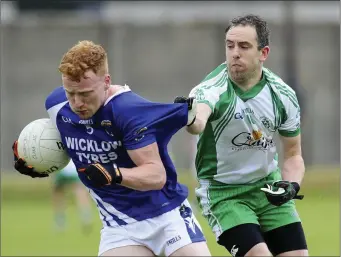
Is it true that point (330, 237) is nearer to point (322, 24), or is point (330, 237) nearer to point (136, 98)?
point (136, 98)

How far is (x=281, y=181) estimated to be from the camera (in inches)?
299

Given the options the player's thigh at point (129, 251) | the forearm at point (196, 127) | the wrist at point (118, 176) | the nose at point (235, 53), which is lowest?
the player's thigh at point (129, 251)

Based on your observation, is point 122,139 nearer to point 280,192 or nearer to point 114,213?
point 114,213

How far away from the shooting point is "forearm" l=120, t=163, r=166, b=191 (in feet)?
21.4

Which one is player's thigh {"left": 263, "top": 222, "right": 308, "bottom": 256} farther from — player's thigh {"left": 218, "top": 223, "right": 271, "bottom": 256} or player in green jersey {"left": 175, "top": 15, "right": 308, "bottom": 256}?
player's thigh {"left": 218, "top": 223, "right": 271, "bottom": 256}

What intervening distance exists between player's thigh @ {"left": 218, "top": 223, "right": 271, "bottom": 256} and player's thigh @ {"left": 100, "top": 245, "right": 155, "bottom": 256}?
91 centimetres

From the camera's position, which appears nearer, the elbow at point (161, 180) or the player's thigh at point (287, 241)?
the elbow at point (161, 180)

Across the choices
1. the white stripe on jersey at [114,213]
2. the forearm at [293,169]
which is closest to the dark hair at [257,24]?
the forearm at [293,169]

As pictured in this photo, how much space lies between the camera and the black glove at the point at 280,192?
7457 mm

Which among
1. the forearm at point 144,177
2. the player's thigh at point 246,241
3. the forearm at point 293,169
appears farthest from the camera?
the forearm at point 293,169

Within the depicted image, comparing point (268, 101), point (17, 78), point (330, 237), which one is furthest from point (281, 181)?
point (17, 78)

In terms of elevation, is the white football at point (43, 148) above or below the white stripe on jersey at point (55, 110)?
below

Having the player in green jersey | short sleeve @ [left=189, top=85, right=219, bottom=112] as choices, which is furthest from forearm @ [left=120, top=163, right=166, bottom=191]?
the player in green jersey

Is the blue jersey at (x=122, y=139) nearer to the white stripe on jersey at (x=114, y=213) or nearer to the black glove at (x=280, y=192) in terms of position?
the white stripe on jersey at (x=114, y=213)
